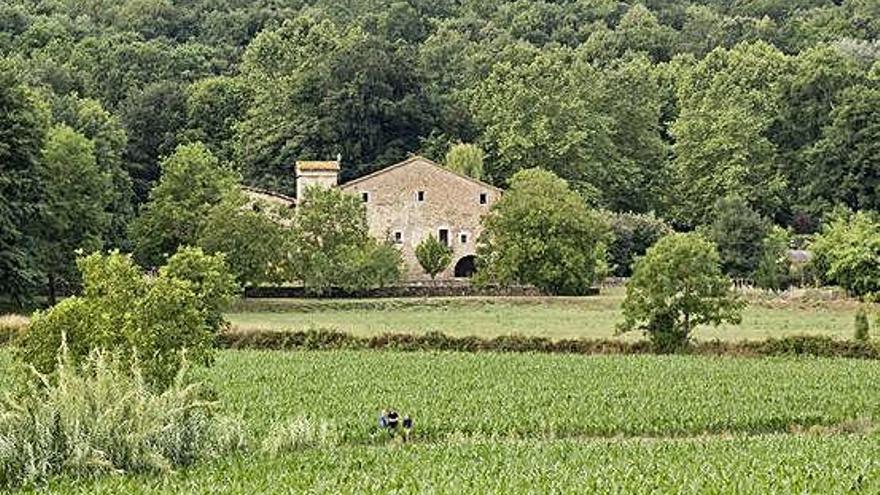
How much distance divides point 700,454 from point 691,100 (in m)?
80.5

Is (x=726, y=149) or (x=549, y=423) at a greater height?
(x=726, y=149)

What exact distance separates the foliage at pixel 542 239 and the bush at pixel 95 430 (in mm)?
48259

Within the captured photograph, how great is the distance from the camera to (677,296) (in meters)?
51.4

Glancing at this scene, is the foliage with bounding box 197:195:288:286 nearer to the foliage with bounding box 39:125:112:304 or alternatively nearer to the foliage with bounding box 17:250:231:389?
the foliage with bounding box 39:125:112:304

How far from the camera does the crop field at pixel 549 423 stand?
23.8 metres

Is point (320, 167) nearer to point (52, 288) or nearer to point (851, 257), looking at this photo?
point (52, 288)

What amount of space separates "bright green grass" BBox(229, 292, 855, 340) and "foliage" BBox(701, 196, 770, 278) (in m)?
9.50

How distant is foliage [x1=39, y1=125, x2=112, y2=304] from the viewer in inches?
2689

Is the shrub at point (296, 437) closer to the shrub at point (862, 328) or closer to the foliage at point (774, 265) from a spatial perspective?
the shrub at point (862, 328)

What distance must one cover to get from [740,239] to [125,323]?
55336 millimetres

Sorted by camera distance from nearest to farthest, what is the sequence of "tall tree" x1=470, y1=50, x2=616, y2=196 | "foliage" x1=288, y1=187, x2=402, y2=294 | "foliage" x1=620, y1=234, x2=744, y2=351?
"foliage" x1=620, y1=234, x2=744, y2=351
"foliage" x1=288, y1=187, x2=402, y2=294
"tall tree" x1=470, y1=50, x2=616, y2=196

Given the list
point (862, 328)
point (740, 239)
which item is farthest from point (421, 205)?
point (862, 328)

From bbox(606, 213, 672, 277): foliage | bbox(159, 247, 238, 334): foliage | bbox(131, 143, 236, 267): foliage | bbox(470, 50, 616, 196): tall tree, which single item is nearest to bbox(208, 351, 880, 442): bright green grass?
bbox(159, 247, 238, 334): foliage

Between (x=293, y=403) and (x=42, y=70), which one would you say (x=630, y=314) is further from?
(x=42, y=70)
